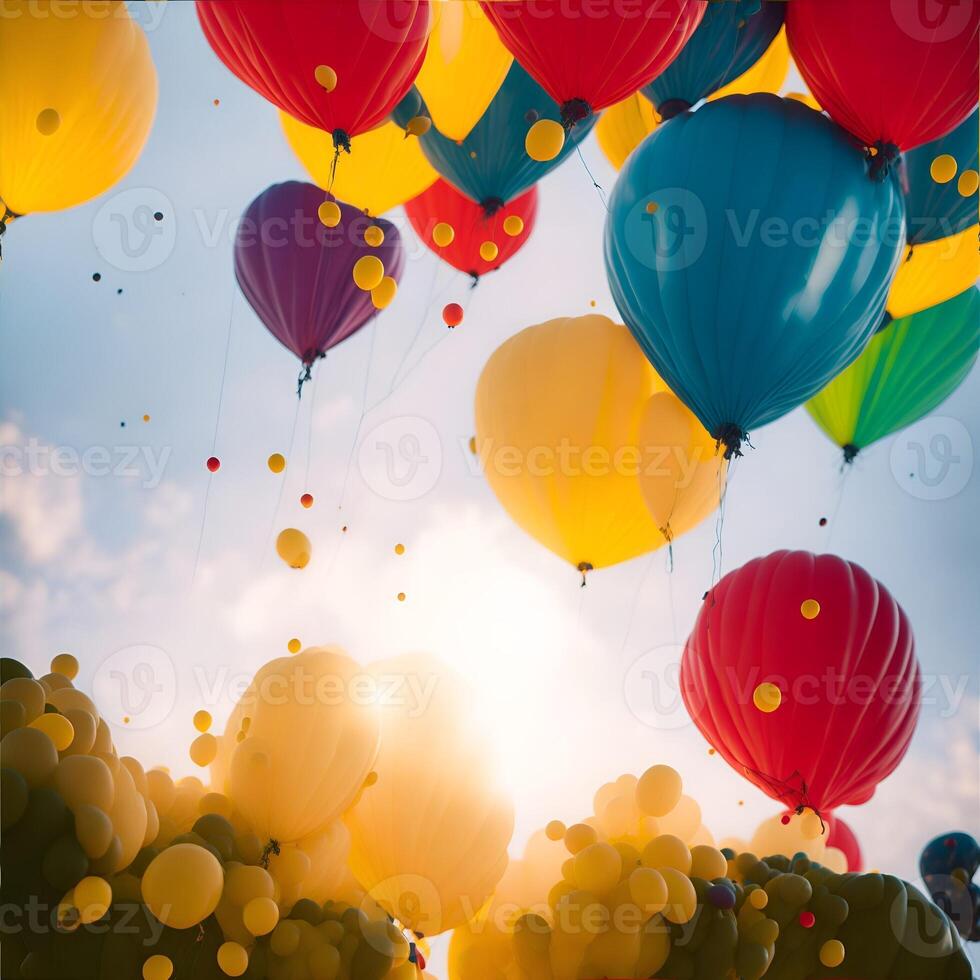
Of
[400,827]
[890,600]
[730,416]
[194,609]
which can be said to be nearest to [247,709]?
[400,827]

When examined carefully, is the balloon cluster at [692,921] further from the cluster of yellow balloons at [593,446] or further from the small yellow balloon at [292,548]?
Answer: the small yellow balloon at [292,548]

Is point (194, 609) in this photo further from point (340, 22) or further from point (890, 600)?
point (890, 600)

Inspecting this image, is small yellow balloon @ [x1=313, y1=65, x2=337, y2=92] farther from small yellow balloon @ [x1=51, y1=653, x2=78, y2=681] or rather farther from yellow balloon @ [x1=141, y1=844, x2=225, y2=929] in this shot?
Result: yellow balloon @ [x1=141, y1=844, x2=225, y2=929]

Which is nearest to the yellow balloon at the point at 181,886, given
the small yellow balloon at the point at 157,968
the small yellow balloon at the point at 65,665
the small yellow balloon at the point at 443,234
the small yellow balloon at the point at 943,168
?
the small yellow balloon at the point at 157,968

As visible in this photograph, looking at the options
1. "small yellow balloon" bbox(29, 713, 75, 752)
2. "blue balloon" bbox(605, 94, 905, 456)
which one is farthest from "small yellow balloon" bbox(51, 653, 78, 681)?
"blue balloon" bbox(605, 94, 905, 456)

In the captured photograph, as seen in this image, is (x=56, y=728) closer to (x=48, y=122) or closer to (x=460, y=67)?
(x=48, y=122)

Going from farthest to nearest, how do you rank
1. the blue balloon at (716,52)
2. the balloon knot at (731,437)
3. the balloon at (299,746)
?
the blue balloon at (716,52)
the balloon knot at (731,437)
the balloon at (299,746)

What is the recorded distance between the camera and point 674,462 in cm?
391

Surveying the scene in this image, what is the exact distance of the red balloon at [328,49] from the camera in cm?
318

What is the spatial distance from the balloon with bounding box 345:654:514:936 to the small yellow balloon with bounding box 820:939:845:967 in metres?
1.08

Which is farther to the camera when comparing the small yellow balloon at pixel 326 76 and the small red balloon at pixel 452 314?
the small red balloon at pixel 452 314

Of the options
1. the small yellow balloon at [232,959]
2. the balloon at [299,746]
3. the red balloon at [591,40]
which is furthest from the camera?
the red balloon at [591,40]

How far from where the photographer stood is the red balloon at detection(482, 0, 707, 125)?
324 centimetres

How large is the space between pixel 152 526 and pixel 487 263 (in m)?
1.82
